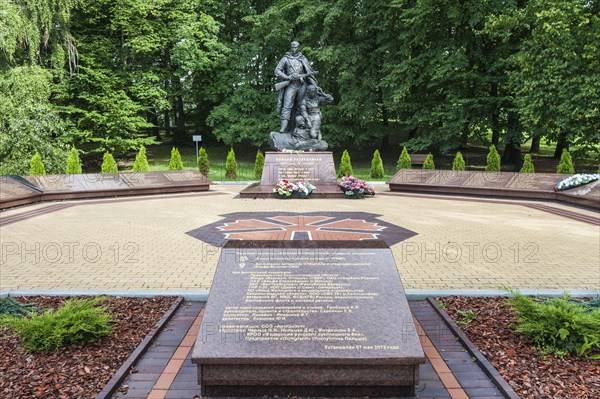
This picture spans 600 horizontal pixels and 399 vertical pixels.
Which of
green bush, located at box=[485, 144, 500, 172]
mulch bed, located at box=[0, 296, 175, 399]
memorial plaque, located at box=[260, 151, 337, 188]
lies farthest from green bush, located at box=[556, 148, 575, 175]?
mulch bed, located at box=[0, 296, 175, 399]

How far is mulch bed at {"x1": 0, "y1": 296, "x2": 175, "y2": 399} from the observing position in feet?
10.5

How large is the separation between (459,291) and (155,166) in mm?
24238

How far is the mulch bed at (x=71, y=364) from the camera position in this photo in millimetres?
3201

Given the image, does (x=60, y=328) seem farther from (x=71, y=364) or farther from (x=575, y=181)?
(x=575, y=181)


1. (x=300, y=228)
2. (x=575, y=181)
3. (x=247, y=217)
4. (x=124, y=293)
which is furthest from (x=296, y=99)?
(x=124, y=293)

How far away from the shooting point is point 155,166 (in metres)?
26.8

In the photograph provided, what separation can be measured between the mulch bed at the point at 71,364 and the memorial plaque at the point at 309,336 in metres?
0.96

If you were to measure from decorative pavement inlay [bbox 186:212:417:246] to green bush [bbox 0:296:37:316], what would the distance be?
3513mm

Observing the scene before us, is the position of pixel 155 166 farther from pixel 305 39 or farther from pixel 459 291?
pixel 459 291

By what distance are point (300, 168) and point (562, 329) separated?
12.0 m

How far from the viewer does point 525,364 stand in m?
3.61

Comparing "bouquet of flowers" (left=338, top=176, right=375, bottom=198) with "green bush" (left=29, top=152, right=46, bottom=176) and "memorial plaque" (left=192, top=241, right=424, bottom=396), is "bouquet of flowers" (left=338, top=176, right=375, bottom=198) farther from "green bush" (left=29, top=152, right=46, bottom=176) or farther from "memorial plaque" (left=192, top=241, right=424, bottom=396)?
"green bush" (left=29, top=152, right=46, bottom=176)

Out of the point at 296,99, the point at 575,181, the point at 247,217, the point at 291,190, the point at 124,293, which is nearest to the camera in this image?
the point at 124,293

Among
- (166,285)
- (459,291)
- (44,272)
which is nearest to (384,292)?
(459,291)
